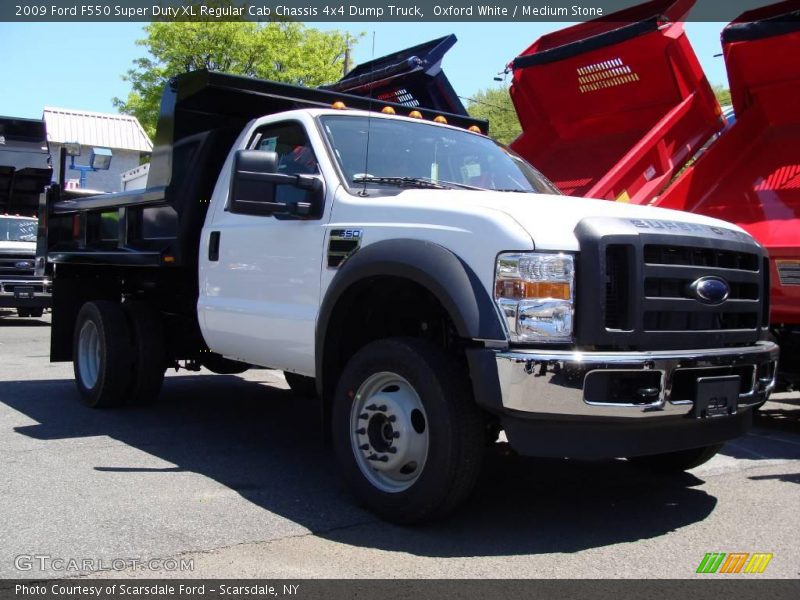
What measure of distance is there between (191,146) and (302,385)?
242 centimetres

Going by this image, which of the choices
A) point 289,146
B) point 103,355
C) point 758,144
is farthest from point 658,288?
point 103,355

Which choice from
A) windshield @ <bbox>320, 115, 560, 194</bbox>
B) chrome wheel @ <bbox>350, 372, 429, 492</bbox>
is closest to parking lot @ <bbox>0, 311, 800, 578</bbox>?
chrome wheel @ <bbox>350, 372, 429, 492</bbox>

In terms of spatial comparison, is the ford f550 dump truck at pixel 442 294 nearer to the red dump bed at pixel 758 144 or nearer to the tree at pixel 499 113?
the red dump bed at pixel 758 144

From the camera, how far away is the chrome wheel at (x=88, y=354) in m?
7.34

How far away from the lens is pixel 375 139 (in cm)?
518

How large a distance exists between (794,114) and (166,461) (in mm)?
5614

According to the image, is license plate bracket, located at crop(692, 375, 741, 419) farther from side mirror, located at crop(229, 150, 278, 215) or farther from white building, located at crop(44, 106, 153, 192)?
white building, located at crop(44, 106, 153, 192)

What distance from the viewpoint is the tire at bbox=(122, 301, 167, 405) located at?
23.0 ft

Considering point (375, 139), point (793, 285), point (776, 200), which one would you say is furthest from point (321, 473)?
point (776, 200)

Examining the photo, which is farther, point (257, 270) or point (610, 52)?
point (610, 52)

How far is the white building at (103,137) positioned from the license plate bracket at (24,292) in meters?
A: 16.3

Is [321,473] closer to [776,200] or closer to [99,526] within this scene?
[99,526]

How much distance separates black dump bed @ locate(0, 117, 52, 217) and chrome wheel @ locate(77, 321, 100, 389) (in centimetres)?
1381

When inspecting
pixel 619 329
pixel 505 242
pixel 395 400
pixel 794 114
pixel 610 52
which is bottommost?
pixel 395 400
